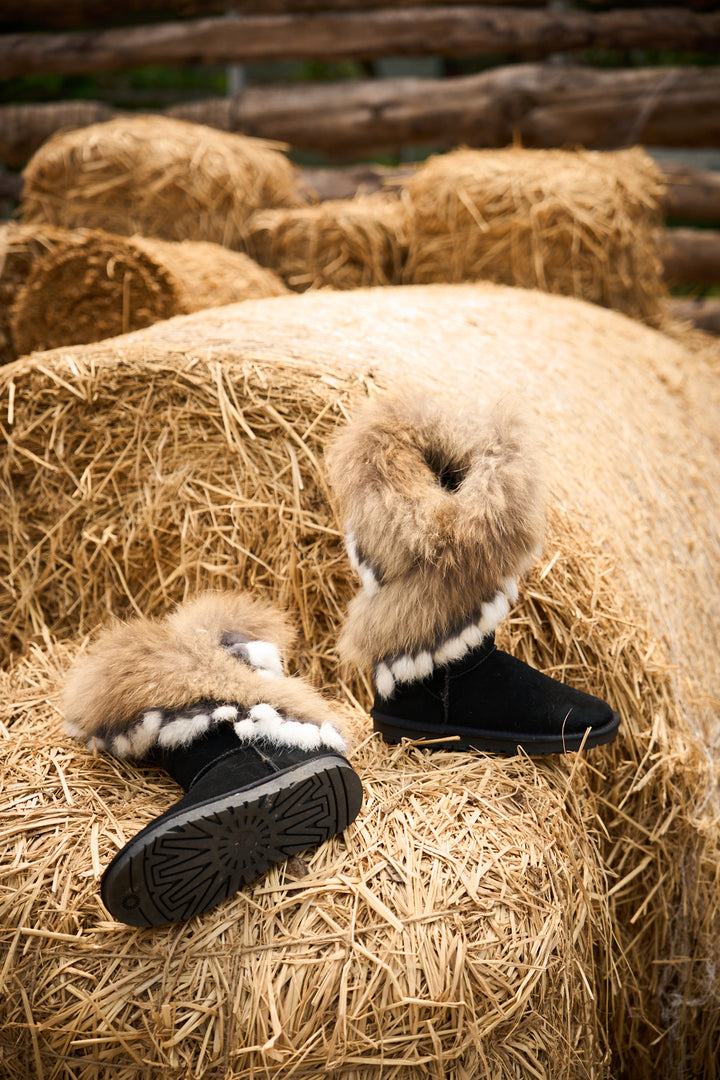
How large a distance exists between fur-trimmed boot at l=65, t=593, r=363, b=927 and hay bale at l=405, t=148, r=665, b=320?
5.40ft

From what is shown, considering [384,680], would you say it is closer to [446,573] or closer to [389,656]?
[389,656]

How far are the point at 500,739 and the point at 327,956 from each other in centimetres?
35

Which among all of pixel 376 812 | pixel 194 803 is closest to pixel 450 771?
pixel 376 812

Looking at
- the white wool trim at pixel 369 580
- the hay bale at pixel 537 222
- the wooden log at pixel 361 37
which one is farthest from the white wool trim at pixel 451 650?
the wooden log at pixel 361 37

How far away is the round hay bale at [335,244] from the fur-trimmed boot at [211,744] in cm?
172

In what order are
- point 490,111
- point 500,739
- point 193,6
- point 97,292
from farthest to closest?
point 193,6 < point 490,111 < point 97,292 < point 500,739

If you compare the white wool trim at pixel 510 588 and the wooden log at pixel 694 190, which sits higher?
the wooden log at pixel 694 190

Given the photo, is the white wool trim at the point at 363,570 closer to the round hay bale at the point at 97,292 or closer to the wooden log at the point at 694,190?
the round hay bale at the point at 97,292

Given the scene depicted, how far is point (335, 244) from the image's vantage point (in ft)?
8.70

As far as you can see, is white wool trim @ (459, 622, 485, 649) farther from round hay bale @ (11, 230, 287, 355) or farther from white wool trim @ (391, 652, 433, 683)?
round hay bale @ (11, 230, 287, 355)

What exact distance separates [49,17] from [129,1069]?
390 centimetres

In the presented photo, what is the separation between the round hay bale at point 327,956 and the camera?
827mm

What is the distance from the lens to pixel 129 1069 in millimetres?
842

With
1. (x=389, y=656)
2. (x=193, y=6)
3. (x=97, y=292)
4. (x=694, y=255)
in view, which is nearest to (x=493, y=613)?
(x=389, y=656)
